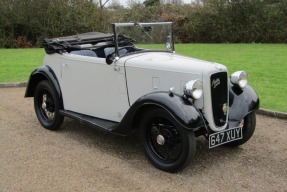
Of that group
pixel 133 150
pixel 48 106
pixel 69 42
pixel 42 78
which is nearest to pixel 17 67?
pixel 42 78

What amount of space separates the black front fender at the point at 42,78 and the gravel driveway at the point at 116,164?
2.23 ft

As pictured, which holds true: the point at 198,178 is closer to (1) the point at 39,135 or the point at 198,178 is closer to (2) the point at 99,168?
(2) the point at 99,168

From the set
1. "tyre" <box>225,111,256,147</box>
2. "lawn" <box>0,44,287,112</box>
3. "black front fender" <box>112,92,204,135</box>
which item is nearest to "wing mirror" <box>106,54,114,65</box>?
"black front fender" <box>112,92,204,135</box>

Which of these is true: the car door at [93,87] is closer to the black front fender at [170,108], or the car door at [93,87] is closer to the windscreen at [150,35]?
the black front fender at [170,108]

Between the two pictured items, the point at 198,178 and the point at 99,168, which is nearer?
the point at 198,178

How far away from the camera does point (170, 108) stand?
4.24 metres

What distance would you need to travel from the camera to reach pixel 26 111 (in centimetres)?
736

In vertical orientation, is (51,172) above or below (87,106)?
below

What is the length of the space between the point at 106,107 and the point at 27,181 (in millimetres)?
1554

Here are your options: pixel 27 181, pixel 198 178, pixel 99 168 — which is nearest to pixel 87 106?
pixel 99 168

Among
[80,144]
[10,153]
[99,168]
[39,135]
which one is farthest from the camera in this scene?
[39,135]

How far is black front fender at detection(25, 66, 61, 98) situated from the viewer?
595 centimetres

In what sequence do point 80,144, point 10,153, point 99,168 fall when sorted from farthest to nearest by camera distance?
point 80,144, point 10,153, point 99,168

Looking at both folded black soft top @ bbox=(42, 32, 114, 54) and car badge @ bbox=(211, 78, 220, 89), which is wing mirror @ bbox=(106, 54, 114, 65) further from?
car badge @ bbox=(211, 78, 220, 89)
